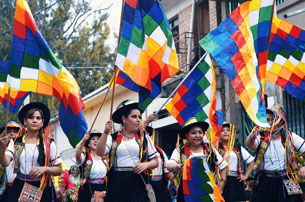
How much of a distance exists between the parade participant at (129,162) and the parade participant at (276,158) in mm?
1810

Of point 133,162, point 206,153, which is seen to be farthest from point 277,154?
point 133,162

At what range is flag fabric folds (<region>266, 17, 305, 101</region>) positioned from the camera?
41.2ft

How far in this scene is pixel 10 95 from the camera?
11.1 meters

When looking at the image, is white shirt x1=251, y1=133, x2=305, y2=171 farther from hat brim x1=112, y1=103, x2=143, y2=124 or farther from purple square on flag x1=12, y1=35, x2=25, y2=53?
purple square on flag x1=12, y1=35, x2=25, y2=53

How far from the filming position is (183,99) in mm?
12219

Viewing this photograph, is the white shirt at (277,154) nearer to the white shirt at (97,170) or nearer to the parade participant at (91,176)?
the parade participant at (91,176)

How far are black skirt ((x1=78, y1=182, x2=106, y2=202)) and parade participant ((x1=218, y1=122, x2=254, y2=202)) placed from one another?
2.29m

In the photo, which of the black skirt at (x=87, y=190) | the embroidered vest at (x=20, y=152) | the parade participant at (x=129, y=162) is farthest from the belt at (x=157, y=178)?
the embroidered vest at (x=20, y=152)

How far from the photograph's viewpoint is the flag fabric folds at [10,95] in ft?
36.4

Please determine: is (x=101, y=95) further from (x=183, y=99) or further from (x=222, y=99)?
(x=183, y=99)

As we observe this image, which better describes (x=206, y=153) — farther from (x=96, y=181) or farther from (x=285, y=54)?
(x=96, y=181)

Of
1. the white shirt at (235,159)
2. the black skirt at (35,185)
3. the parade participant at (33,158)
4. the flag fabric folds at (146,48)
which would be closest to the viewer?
the parade participant at (33,158)

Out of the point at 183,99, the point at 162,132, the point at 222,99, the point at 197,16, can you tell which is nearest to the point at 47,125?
the point at 183,99

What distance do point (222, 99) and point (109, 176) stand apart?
10.6 m
